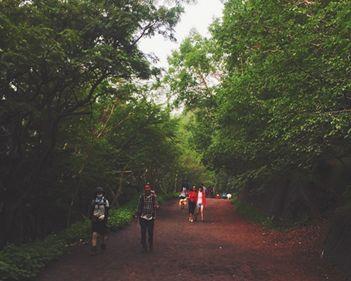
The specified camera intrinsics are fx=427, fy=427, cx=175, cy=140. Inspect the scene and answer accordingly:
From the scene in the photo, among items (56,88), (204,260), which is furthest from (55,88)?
(204,260)

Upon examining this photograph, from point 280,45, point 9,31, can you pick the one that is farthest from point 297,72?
point 9,31

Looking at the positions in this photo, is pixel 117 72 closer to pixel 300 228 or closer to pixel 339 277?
pixel 339 277

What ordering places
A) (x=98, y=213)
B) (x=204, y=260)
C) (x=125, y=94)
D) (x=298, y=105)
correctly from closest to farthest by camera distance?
(x=298, y=105)
(x=204, y=260)
(x=98, y=213)
(x=125, y=94)

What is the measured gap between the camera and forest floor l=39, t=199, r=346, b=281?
9688 mm

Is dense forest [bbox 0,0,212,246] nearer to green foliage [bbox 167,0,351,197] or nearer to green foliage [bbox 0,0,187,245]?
green foliage [bbox 0,0,187,245]

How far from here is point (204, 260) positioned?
453 inches

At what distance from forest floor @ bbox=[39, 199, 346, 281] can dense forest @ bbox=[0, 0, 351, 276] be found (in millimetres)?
1285

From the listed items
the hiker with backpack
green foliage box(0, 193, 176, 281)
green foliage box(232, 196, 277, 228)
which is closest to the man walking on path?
the hiker with backpack

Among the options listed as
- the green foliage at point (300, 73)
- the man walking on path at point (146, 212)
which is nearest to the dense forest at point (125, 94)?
the green foliage at point (300, 73)

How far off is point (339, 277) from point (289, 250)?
393cm

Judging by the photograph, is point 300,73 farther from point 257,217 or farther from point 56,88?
point 257,217

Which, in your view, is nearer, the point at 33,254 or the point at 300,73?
the point at 300,73

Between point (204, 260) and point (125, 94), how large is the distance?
6.75 metres

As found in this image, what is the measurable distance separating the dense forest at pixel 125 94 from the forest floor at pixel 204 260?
128 cm
